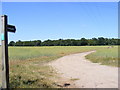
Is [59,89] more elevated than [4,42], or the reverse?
[4,42]

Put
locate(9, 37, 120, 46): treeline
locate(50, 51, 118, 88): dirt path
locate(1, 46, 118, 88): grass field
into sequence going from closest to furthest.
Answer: locate(1, 46, 118, 88): grass field, locate(50, 51, 118, 88): dirt path, locate(9, 37, 120, 46): treeline

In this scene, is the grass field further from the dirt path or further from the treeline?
the treeline

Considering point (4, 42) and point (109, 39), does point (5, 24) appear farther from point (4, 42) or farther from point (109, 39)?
point (109, 39)

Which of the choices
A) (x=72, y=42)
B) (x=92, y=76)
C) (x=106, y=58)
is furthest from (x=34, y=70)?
(x=72, y=42)

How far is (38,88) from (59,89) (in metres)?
0.71

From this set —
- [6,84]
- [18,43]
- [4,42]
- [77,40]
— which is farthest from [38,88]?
[77,40]

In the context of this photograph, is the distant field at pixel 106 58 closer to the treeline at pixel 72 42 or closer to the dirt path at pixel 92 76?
the dirt path at pixel 92 76

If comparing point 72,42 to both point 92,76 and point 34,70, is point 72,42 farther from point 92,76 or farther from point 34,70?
point 92,76

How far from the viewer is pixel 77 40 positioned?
133 metres

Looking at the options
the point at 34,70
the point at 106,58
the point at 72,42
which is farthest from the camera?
the point at 72,42

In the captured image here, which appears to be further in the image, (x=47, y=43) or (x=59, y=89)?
(x=47, y=43)

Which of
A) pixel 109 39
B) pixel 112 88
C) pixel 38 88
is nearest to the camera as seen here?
pixel 38 88

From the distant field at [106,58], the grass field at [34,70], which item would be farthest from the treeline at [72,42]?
the grass field at [34,70]

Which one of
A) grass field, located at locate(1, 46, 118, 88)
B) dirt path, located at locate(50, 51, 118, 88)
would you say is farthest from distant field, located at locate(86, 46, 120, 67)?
dirt path, located at locate(50, 51, 118, 88)
